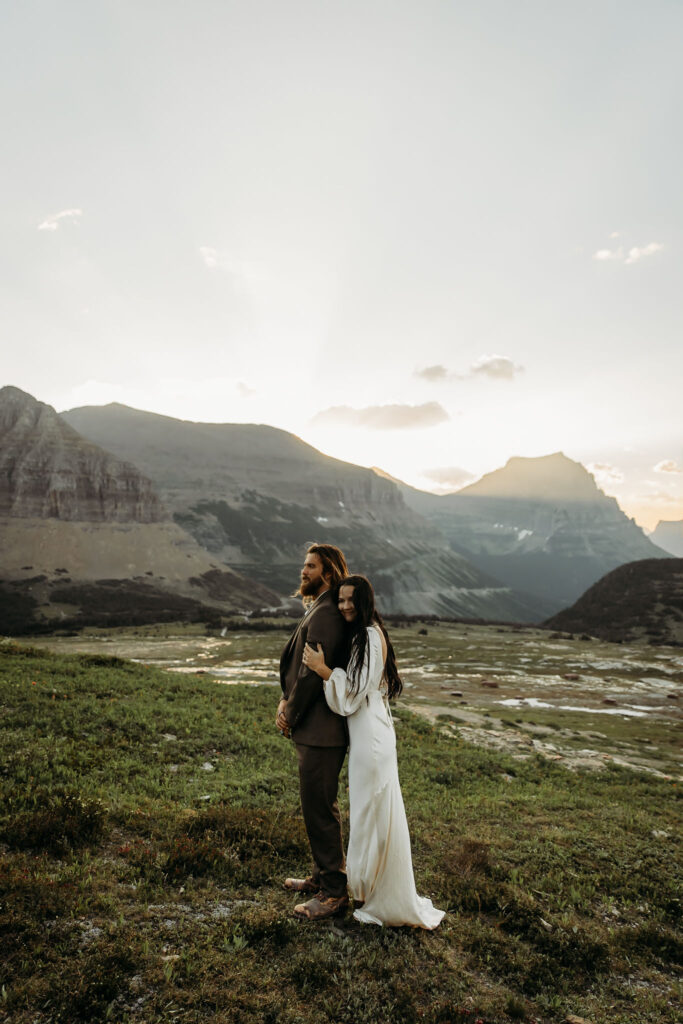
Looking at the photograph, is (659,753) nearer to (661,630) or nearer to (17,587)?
(661,630)

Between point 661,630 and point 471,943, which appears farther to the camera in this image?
point 661,630

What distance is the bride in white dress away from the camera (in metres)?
6.04

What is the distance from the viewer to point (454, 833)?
9586mm

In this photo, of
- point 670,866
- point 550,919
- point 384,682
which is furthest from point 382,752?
point 670,866

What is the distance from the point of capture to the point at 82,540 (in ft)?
518

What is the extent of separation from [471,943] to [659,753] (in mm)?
19651

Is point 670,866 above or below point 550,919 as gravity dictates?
below

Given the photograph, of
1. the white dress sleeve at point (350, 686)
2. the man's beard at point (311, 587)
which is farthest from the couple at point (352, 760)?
the man's beard at point (311, 587)

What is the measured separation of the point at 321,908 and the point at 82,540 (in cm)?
17197

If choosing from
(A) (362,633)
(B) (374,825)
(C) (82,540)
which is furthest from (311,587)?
(C) (82,540)

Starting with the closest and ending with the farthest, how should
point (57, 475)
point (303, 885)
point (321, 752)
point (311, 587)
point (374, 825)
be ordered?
point (374, 825)
point (321, 752)
point (303, 885)
point (311, 587)
point (57, 475)

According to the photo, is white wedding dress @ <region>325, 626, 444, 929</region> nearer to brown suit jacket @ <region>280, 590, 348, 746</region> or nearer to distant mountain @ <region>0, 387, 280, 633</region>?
brown suit jacket @ <region>280, 590, 348, 746</region>

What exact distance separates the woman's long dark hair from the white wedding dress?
94mm

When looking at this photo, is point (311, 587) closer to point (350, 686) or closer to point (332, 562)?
point (332, 562)
